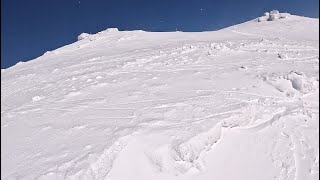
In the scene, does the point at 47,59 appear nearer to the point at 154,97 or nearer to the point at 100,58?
the point at 100,58

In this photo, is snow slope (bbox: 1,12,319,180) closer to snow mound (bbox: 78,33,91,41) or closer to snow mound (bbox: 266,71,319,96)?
snow mound (bbox: 266,71,319,96)

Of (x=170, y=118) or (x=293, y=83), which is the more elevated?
→ (x=293, y=83)

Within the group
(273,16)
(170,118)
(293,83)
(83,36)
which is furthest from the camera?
(273,16)

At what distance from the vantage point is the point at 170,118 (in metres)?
5.80

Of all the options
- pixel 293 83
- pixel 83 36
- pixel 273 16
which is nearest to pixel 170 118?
pixel 293 83

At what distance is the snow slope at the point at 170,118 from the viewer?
15.6ft

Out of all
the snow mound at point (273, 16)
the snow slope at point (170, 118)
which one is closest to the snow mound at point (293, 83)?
the snow slope at point (170, 118)

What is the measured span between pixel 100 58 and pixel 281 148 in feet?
23.5

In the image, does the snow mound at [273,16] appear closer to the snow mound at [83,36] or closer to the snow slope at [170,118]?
the snow slope at [170,118]

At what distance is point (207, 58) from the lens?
951 centimetres

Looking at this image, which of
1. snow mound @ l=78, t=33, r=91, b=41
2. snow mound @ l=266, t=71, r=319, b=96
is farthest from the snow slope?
snow mound @ l=78, t=33, r=91, b=41

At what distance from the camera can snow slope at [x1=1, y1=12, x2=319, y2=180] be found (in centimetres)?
475

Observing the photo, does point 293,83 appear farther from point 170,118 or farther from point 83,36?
point 83,36

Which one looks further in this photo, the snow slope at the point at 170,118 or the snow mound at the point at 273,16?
the snow mound at the point at 273,16
